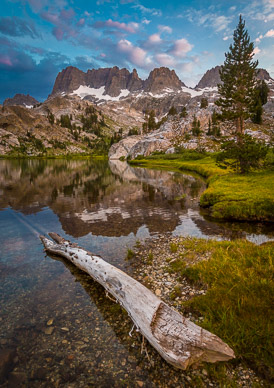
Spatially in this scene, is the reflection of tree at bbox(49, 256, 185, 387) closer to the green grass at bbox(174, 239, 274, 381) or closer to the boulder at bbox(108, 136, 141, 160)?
the green grass at bbox(174, 239, 274, 381)

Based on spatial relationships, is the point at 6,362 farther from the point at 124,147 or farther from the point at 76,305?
the point at 124,147

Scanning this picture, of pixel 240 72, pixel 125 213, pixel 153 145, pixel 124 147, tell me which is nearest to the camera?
pixel 125 213

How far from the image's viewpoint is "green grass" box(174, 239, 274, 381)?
5676mm

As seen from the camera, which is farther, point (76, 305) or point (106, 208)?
point (106, 208)

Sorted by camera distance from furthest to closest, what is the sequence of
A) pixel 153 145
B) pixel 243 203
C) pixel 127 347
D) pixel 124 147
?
1. pixel 124 147
2. pixel 153 145
3. pixel 243 203
4. pixel 127 347

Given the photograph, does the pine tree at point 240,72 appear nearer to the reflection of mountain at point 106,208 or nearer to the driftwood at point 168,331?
the reflection of mountain at point 106,208

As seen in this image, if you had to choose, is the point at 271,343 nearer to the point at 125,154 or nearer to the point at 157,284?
the point at 157,284

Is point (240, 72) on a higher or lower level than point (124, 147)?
higher

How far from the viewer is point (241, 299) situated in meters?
7.15

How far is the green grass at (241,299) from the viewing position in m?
5.68

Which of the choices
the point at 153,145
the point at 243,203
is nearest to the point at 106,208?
the point at 243,203

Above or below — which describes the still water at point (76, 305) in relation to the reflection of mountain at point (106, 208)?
above

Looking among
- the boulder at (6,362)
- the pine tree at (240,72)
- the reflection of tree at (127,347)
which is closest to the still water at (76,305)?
the reflection of tree at (127,347)

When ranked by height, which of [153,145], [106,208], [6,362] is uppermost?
[153,145]
